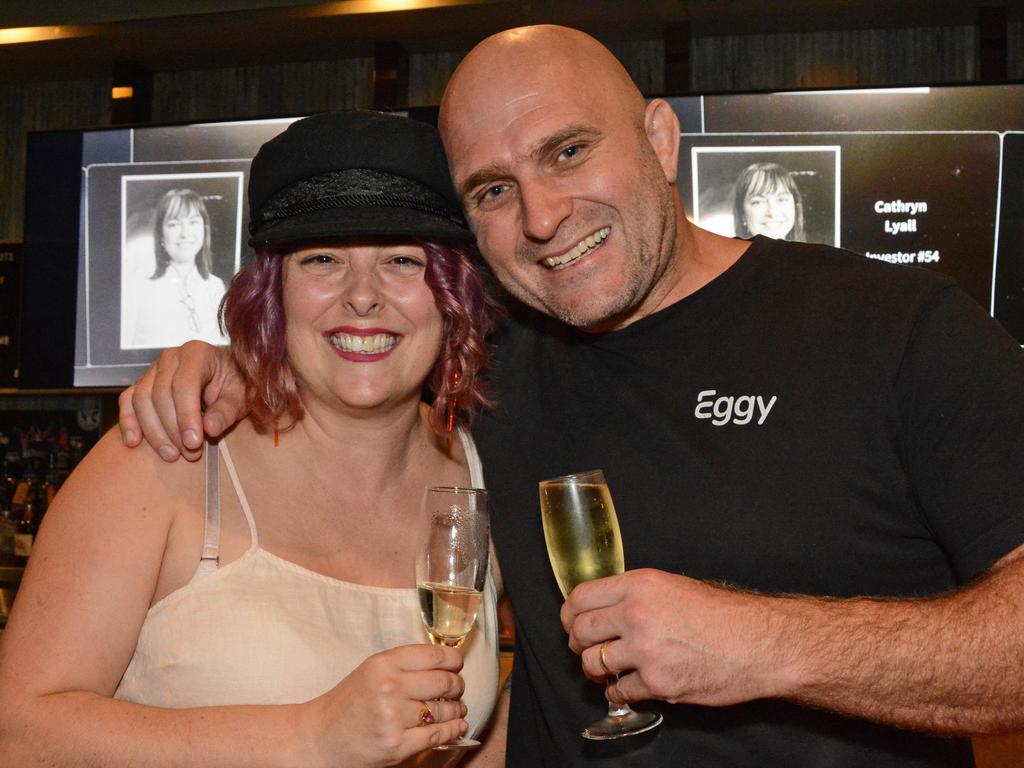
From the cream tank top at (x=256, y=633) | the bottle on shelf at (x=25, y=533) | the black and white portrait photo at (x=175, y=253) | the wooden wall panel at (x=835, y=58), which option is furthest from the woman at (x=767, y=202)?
the bottle on shelf at (x=25, y=533)

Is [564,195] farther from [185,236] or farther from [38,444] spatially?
[38,444]

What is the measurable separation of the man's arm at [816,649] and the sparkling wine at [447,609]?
241 mm

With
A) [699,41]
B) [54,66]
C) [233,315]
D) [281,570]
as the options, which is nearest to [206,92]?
[54,66]

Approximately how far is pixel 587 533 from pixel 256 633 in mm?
609

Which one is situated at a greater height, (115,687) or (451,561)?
(451,561)

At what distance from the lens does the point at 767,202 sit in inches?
165

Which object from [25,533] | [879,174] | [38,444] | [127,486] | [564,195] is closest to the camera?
[127,486]

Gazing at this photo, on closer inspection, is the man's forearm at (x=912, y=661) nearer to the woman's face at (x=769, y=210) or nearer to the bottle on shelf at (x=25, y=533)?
the woman's face at (x=769, y=210)

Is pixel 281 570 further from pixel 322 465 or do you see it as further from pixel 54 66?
pixel 54 66

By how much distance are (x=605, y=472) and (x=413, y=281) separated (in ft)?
1.63

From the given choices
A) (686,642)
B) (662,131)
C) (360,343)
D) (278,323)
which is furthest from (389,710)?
(662,131)

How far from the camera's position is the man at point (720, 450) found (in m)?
1.48

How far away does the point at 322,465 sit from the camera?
207 cm

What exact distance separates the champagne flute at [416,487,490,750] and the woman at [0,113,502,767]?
80 mm
